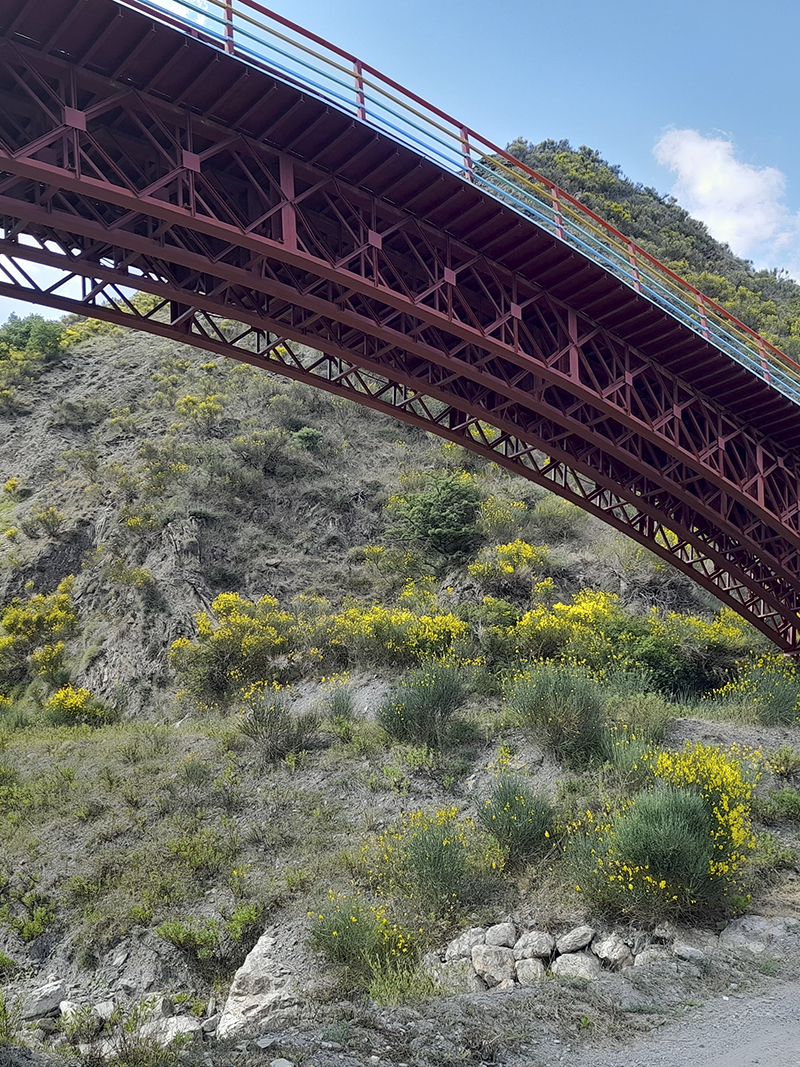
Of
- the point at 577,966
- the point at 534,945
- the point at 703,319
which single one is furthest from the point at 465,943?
the point at 703,319

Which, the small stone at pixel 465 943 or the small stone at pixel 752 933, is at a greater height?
the small stone at pixel 752 933

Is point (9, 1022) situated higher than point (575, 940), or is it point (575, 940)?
point (575, 940)

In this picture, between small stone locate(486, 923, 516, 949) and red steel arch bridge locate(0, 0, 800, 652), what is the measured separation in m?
9.05

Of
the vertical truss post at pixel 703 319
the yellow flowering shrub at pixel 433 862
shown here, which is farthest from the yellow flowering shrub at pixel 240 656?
the vertical truss post at pixel 703 319

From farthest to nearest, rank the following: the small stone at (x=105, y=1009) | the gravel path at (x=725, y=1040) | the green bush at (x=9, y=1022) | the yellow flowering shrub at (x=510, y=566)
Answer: the yellow flowering shrub at (x=510, y=566)
the small stone at (x=105, y=1009)
the green bush at (x=9, y=1022)
the gravel path at (x=725, y=1040)

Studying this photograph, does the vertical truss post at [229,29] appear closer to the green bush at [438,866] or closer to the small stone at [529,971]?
the green bush at [438,866]

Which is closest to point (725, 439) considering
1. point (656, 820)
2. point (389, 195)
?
point (389, 195)

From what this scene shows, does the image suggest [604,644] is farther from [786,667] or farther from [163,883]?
[163,883]

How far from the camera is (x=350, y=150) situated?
10992 mm

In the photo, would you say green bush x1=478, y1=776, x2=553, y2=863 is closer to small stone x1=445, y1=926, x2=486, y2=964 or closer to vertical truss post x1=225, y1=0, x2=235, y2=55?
small stone x1=445, y1=926, x2=486, y2=964

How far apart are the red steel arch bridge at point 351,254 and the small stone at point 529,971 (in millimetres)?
9360

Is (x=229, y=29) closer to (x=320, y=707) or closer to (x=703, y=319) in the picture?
(x=703, y=319)

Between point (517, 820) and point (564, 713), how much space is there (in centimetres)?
312

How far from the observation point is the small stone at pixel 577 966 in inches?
274
